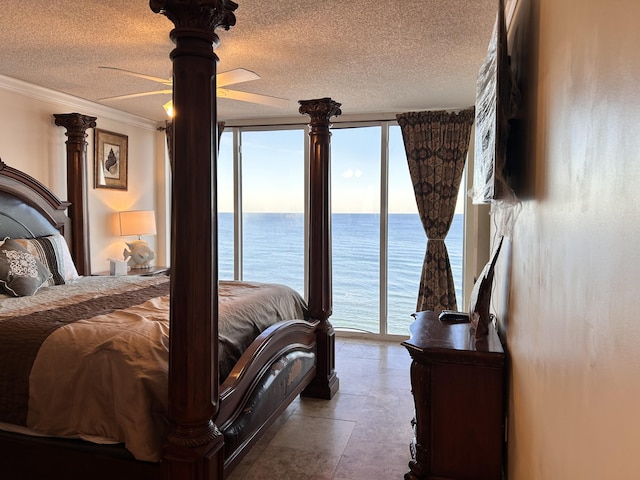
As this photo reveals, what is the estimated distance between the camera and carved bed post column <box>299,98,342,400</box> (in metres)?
3.65

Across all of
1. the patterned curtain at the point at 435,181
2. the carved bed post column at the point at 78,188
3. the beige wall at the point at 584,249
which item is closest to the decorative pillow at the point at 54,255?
the carved bed post column at the point at 78,188

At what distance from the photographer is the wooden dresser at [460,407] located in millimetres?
2145

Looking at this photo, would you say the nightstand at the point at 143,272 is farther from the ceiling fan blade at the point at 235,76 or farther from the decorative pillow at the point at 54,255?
the ceiling fan blade at the point at 235,76

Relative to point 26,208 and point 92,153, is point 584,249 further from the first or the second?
point 92,153

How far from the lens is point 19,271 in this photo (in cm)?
330

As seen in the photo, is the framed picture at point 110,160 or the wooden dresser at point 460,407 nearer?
the wooden dresser at point 460,407

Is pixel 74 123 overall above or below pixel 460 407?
above

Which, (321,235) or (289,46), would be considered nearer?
(289,46)

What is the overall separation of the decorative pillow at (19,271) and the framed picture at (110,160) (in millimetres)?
1635

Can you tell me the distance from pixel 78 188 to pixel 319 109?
8.40 ft

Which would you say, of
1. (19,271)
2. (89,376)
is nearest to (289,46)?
(89,376)

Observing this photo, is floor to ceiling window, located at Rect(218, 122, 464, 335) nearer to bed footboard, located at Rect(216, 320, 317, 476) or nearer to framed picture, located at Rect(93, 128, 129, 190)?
framed picture, located at Rect(93, 128, 129, 190)

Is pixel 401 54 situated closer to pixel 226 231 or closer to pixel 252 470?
pixel 252 470

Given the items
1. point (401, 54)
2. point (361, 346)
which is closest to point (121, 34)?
point (401, 54)
